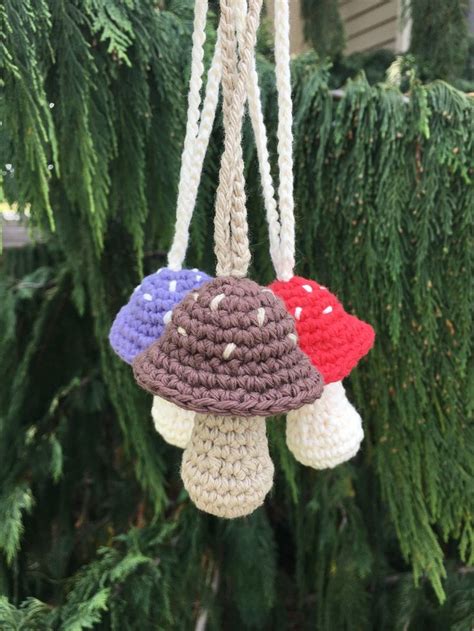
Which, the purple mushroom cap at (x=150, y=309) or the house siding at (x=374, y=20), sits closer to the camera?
the purple mushroom cap at (x=150, y=309)

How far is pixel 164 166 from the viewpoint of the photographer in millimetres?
621

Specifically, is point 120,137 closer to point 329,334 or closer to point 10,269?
point 329,334

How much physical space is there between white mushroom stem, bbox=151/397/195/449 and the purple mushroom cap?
0.07m

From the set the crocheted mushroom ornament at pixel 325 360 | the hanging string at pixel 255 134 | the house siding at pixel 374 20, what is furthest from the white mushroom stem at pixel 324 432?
the house siding at pixel 374 20

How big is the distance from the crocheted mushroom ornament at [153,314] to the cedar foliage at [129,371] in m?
0.16

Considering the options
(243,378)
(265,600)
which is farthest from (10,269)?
(243,378)

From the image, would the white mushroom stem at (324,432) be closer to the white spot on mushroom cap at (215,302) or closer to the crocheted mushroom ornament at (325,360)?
the crocheted mushroom ornament at (325,360)

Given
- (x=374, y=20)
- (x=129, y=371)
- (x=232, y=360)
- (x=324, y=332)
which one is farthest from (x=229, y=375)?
(x=374, y=20)

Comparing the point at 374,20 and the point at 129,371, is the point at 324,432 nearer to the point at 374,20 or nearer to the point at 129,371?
the point at 129,371

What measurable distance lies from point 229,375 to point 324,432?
144 mm

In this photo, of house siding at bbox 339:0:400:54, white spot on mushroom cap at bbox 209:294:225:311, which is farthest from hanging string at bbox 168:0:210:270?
house siding at bbox 339:0:400:54

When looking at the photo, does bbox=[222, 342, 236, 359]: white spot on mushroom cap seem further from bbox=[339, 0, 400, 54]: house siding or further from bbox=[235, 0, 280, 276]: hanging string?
bbox=[339, 0, 400, 54]: house siding

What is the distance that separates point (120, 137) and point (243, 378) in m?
0.36

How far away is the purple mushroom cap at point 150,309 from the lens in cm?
44
